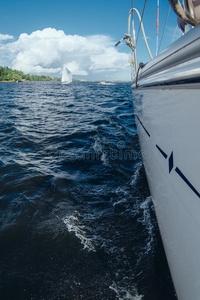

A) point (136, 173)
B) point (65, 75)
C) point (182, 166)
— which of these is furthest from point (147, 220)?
point (65, 75)

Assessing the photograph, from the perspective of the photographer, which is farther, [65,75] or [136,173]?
[65,75]

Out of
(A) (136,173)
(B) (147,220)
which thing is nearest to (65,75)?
(A) (136,173)

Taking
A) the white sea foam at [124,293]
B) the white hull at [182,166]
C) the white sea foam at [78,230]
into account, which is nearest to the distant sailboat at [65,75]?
the white sea foam at [78,230]

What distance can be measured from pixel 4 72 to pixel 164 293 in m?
120

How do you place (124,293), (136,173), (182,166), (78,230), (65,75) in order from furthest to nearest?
1. (65,75)
2. (136,173)
3. (78,230)
4. (124,293)
5. (182,166)

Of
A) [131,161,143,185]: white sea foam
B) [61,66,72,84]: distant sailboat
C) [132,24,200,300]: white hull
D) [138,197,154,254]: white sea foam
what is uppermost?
[61,66,72,84]: distant sailboat

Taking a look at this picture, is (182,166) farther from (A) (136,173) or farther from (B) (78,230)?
(A) (136,173)

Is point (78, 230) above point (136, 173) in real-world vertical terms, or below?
below

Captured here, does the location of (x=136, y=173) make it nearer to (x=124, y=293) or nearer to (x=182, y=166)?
(x=124, y=293)

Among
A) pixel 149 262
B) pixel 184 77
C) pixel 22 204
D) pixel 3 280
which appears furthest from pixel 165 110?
pixel 22 204

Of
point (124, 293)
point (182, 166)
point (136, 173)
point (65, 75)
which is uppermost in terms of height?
point (65, 75)

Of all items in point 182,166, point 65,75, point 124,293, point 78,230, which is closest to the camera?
point 182,166

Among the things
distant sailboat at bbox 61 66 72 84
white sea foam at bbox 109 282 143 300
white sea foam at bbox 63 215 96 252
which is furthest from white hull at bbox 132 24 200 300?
distant sailboat at bbox 61 66 72 84

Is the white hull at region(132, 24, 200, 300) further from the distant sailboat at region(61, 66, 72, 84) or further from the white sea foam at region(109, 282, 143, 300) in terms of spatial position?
the distant sailboat at region(61, 66, 72, 84)
